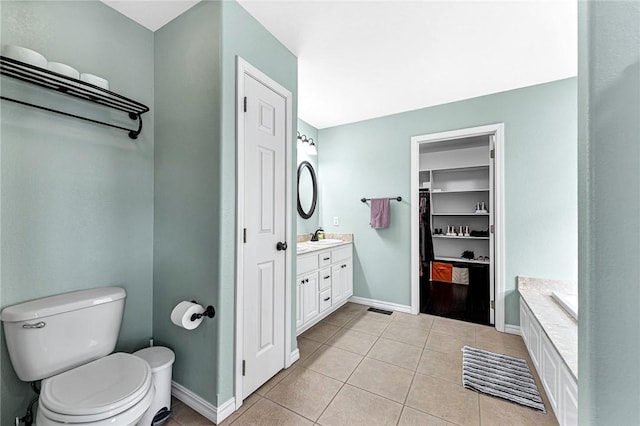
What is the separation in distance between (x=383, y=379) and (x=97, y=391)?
1668 millimetres

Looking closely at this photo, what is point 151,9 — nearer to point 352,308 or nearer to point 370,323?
point 370,323

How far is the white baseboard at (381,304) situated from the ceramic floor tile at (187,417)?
228 cm

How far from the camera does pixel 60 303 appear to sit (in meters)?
1.26

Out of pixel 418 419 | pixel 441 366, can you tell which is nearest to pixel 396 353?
pixel 441 366

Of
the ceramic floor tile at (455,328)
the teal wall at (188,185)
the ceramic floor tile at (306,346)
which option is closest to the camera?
the teal wall at (188,185)

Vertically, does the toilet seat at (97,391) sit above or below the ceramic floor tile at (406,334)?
above

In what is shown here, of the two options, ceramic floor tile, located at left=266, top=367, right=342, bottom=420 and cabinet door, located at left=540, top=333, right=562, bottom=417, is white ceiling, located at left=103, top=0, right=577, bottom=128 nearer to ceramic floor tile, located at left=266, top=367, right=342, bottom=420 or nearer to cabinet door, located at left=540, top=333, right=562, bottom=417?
cabinet door, located at left=540, top=333, right=562, bottom=417

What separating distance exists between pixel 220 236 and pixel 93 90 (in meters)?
1.12

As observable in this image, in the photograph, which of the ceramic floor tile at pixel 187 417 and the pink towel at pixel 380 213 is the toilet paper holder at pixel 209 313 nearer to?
the ceramic floor tile at pixel 187 417

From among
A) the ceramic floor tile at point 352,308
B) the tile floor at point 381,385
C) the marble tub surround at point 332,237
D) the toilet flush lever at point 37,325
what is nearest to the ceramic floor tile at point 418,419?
the tile floor at point 381,385

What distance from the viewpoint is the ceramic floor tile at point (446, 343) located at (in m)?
2.27

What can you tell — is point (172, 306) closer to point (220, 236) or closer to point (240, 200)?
point (220, 236)

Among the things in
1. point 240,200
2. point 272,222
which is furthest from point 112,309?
point 272,222

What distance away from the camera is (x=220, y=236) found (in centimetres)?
147
